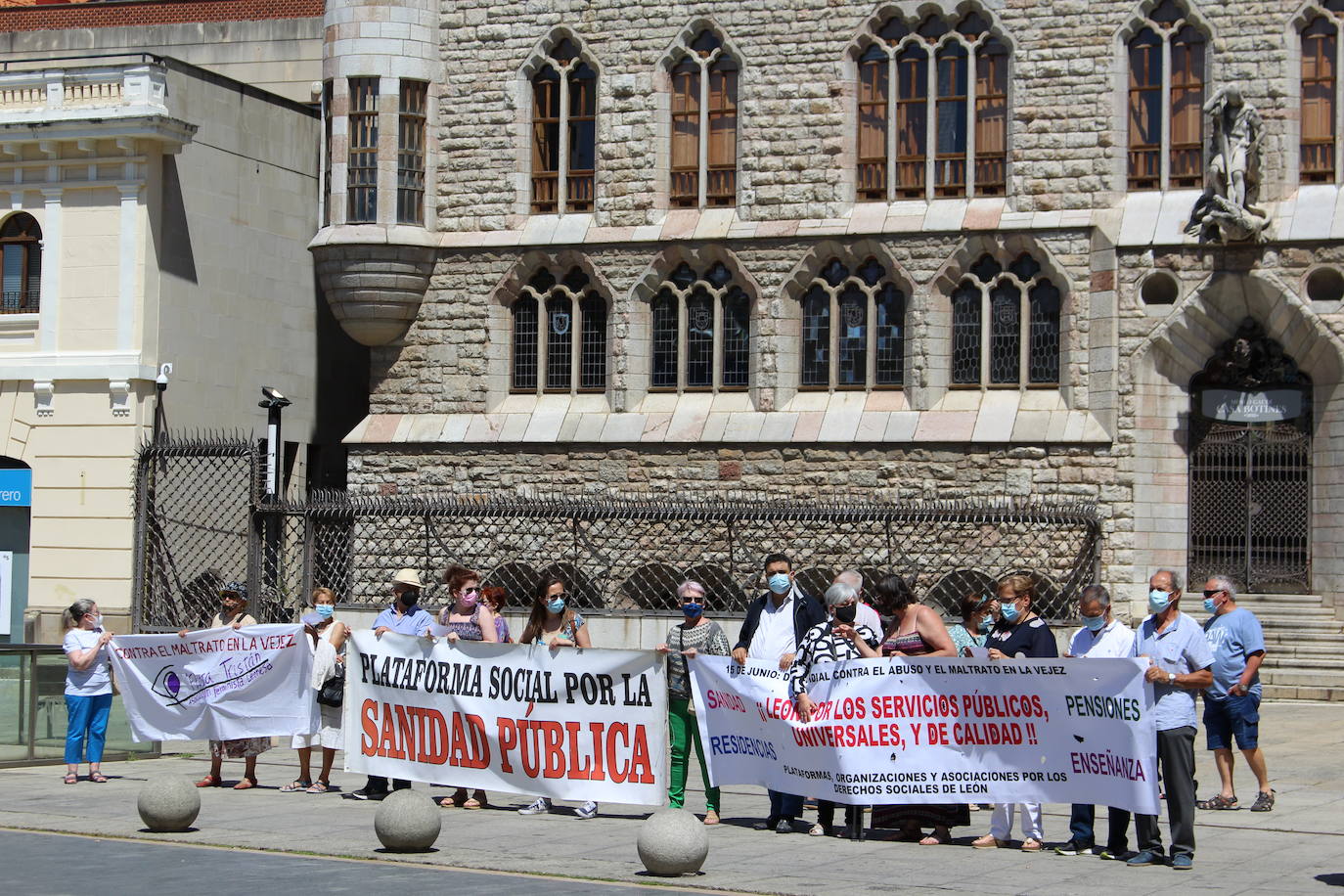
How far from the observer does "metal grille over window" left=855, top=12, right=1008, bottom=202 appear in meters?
26.7

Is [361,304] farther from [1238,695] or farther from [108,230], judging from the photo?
[1238,695]

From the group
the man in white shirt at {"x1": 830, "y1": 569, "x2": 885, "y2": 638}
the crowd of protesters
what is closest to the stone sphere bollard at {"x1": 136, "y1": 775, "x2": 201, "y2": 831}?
the crowd of protesters

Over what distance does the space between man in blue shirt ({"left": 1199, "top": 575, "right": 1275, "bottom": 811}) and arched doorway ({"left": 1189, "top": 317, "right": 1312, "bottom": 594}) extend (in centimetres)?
1115

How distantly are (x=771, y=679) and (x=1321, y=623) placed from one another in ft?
43.8

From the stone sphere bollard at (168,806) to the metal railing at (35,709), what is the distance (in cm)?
457

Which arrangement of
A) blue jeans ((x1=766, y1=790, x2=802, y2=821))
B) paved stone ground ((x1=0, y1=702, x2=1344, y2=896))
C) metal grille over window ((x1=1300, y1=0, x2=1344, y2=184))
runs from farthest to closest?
metal grille over window ((x1=1300, y1=0, x2=1344, y2=184))
blue jeans ((x1=766, y1=790, x2=802, y2=821))
paved stone ground ((x1=0, y1=702, x2=1344, y2=896))

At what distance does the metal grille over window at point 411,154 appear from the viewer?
28578mm

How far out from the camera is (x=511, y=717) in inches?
564

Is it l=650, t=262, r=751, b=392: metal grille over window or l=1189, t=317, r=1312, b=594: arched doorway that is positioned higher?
l=650, t=262, r=751, b=392: metal grille over window

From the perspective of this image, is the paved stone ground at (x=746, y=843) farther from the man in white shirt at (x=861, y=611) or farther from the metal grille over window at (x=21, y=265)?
the metal grille over window at (x=21, y=265)

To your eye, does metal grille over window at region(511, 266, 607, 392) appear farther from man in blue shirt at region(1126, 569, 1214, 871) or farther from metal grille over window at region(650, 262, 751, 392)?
man in blue shirt at region(1126, 569, 1214, 871)

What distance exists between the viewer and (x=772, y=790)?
13.6 m

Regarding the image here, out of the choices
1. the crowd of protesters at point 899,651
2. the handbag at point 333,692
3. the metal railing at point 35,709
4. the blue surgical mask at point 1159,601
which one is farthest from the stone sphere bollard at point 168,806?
the blue surgical mask at point 1159,601

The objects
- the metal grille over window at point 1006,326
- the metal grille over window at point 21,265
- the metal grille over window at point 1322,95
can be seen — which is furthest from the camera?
the metal grille over window at point 21,265
